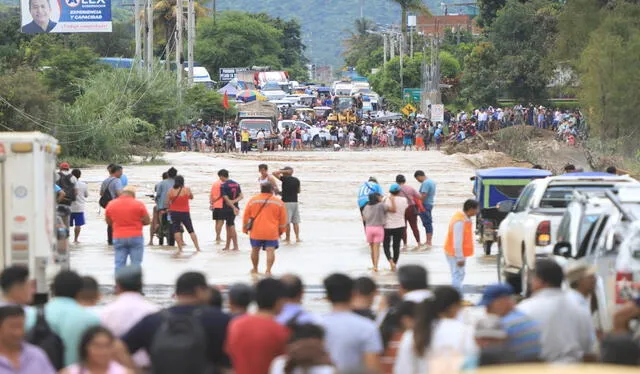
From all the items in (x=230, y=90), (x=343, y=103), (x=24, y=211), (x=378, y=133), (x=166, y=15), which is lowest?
(x=378, y=133)

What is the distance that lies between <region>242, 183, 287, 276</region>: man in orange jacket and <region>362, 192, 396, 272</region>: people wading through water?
1438mm

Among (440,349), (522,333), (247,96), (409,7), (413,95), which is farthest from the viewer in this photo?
(409,7)

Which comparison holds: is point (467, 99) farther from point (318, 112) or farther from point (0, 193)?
point (0, 193)

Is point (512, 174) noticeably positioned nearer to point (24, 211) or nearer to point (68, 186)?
point (68, 186)

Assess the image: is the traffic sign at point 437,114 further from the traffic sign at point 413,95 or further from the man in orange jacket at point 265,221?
the man in orange jacket at point 265,221

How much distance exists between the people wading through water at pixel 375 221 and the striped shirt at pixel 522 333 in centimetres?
1242

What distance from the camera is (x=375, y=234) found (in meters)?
22.0

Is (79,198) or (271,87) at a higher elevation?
(271,87)

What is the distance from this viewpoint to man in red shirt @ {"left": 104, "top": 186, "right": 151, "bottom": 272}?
19.5m

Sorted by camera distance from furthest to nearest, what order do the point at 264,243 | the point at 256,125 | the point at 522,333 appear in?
the point at 256,125 < the point at 264,243 < the point at 522,333

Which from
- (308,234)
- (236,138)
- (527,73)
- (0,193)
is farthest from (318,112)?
(0,193)

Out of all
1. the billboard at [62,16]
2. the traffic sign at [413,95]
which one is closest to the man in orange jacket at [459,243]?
the billboard at [62,16]

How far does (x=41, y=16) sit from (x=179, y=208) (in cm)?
4675

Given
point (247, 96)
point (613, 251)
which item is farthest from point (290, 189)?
point (247, 96)
